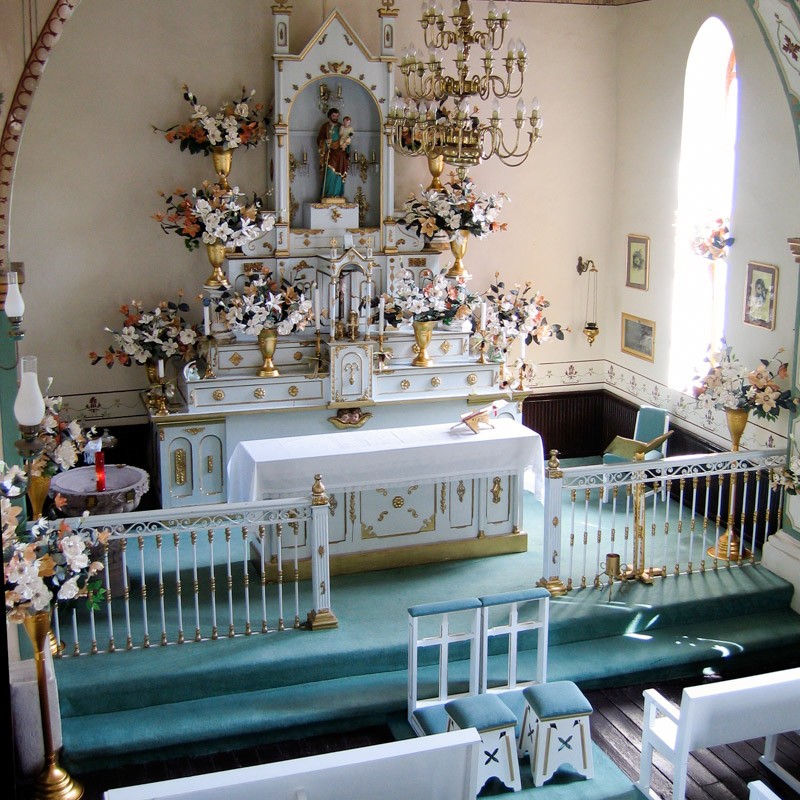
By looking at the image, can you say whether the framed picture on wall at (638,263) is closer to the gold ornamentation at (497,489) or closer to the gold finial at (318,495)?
the gold ornamentation at (497,489)

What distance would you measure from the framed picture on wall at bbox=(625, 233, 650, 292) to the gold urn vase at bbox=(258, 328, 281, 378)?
377 cm

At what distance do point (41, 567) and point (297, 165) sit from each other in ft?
18.1

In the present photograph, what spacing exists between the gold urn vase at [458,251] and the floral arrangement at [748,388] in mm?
2607

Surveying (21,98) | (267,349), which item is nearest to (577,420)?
(267,349)

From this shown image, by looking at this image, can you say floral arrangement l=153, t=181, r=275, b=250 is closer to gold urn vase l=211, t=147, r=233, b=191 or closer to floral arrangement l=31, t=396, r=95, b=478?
gold urn vase l=211, t=147, r=233, b=191

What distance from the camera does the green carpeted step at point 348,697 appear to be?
645 centimetres

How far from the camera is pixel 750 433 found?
924 cm

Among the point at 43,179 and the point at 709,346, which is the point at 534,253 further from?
the point at 43,179

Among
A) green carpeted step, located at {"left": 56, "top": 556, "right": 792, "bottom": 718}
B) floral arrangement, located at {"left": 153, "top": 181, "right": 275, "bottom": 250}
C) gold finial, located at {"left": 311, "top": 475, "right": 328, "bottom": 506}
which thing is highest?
floral arrangement, located at {"left": 153, "top": 181, "right": 275, "bottom": 250}

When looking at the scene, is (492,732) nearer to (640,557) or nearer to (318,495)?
(318,495)

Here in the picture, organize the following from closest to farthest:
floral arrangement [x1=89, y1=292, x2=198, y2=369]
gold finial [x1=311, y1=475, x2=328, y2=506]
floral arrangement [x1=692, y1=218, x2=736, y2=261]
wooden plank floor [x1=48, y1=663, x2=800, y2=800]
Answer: wooden plank floor [x1=48, y1=663, x2=800, y2=800] < gold finial [x1=311, y1=475, x2=328, y2=506] < floral arrangement [x1=692, y1=218, x2=736, y2=261] < floral arrangement [x1=89, y1=292, x2=198, y2=369]

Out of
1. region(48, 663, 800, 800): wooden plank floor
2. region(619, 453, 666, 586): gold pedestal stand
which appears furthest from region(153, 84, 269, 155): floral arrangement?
region(48, 663, 800, 800): wooden plank floor

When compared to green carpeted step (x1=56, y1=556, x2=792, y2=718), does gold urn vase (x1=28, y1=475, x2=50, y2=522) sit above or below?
above

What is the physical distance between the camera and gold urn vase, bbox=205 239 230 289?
9555 millimetres
